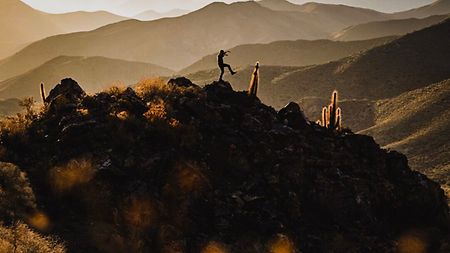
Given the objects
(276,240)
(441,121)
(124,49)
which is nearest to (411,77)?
(441,121)

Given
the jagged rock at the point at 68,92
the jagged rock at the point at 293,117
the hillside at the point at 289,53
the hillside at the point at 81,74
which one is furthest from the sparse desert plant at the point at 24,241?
the hillside at the point at 289,53

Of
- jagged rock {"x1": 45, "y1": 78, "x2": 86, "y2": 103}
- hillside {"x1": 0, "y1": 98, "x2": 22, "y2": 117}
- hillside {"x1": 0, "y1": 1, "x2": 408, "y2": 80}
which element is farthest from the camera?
hillside {"x1": 0, "y1": 1, "x2": 408, "y2": 80}

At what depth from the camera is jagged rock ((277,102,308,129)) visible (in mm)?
16641

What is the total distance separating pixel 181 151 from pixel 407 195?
23.6 feet

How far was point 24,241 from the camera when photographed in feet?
31.0

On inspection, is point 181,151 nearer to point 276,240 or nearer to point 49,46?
point 276,240

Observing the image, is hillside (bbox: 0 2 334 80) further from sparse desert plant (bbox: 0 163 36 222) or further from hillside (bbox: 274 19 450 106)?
sparse desert plant (bbox: 0 163 36 222)

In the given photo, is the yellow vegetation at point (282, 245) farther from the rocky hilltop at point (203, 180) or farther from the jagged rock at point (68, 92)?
the jagged rock at point (68, 92)

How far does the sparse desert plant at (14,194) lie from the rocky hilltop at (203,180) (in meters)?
0.05

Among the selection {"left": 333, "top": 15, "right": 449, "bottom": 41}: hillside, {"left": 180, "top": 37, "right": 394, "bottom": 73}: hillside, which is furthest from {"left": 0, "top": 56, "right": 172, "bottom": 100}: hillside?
{"left": 333, "top": 15, "right": 449, "bottom": 41}: hillside

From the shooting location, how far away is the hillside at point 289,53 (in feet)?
404

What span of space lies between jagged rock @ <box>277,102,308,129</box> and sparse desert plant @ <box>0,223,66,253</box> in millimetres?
9106

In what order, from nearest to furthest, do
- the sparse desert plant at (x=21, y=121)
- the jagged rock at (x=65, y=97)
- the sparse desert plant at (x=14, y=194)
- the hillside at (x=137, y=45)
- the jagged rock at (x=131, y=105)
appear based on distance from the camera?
the sparse desert plant at (x=14, y=194)
the sparse desert plant at (x=21, y=121)
the jagged rock at (x=131, y=105)
the jagged rock at (x=65, y=97)
the hillside at (x=137, y=45)

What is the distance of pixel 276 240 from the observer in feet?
38.8
